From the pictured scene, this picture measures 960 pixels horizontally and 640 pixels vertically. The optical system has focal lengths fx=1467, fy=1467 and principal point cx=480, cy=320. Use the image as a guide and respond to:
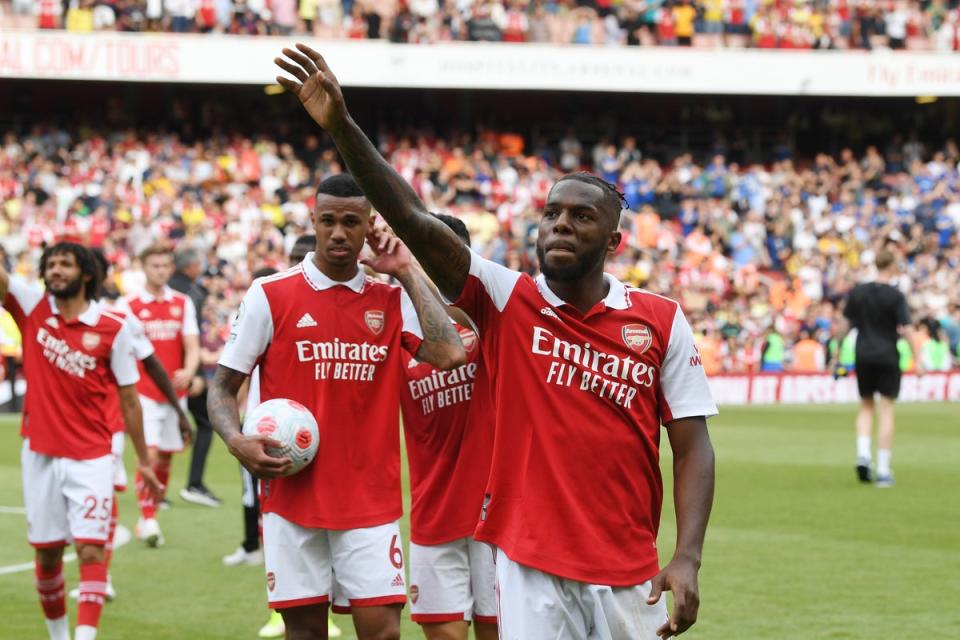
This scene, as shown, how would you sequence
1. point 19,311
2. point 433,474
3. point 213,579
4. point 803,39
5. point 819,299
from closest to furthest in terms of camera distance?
point 433,474 → point 19,311 → point 213,579 → point 819,299 → point 803,39

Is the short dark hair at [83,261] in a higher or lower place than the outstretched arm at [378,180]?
lower

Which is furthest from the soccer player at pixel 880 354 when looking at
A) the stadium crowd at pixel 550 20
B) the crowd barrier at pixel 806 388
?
the stadium crowd at pixel 550 20

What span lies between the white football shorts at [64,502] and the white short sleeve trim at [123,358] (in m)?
0.50

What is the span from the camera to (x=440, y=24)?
113 ft

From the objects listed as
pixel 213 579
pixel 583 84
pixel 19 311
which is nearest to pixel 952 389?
pixel 583 84

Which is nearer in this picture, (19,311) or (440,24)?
(19,311)

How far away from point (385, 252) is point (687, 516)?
1.77 m

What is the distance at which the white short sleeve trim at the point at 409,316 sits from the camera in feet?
19.6

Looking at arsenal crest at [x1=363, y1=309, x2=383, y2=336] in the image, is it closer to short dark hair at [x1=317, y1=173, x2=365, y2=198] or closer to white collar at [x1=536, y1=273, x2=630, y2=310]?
short dark hair at [x1=317, y1=173, x2=365, y2=198]

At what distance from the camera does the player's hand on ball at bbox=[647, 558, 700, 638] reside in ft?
14.1

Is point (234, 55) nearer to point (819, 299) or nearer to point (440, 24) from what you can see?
point (440, 24)

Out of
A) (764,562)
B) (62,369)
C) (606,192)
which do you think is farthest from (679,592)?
(764,562)

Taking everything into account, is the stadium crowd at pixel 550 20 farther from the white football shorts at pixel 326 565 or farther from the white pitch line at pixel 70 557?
the white football shorts at pixel 326 565

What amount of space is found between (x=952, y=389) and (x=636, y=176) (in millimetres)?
8901
